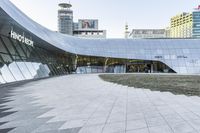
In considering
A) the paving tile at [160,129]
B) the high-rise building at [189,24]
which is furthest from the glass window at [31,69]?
the high-rise building at [189,24]

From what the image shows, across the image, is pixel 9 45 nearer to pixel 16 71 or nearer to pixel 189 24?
pixel 16 71

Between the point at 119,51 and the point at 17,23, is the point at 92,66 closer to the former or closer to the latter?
the point at 119,51

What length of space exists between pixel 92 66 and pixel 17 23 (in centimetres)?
4678

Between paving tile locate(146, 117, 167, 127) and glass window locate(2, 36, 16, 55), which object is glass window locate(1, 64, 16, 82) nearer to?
glass window locate(2, 36, 16, 55)

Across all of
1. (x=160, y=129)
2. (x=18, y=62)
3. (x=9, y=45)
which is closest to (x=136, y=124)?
(x=160, y=129)

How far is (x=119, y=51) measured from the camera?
69000 mm

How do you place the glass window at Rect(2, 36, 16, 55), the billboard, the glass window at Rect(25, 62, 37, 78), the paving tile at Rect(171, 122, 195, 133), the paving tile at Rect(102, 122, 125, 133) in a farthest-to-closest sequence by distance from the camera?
the billboard → the glass window at Rect(25, 62, 37, 78) → the glass window at Rect(2, 36, 16, 55) → the paving tile at Rect(102, 122, 125, 133) → the paving tile at Rect(171, 122, 195, 133)

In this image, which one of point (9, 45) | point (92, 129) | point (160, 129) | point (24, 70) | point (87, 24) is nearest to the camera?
point (160, 129)

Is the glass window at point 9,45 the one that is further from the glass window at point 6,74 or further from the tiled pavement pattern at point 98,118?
the tiled pavement pattern at point 98,118

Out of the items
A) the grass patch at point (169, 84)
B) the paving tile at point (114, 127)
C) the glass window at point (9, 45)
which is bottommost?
the grass patch at point (169, 84)

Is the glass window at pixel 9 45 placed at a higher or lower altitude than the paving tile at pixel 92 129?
higher

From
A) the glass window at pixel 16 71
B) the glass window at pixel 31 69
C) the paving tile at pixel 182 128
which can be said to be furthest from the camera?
the glass window at pixel 31 69

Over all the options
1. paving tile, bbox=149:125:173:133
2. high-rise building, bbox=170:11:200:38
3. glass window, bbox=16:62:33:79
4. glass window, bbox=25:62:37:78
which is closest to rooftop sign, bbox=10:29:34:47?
glass window, bbox=16:62:33:79

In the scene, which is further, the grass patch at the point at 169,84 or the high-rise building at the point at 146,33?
the high-rise building at the point at 146,33
